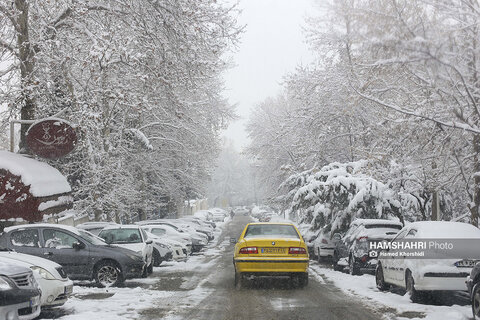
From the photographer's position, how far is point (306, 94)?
28906 mm

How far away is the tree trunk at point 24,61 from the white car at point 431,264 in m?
10.1

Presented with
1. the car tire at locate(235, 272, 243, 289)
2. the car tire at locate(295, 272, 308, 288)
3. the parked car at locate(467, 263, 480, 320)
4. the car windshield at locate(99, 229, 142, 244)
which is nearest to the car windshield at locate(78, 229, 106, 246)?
the car windshield at locate(99, 229, 142, 244)

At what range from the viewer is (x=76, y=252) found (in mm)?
13820

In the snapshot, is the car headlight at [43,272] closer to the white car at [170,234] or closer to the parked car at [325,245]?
the white car at [170,234]

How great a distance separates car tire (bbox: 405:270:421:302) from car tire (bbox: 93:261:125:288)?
6935mm

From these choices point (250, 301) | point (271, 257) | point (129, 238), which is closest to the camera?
point (250, 301)

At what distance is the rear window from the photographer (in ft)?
45.0

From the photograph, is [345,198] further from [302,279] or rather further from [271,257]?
[271,257]

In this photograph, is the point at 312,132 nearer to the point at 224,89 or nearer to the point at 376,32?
the point at 224,89

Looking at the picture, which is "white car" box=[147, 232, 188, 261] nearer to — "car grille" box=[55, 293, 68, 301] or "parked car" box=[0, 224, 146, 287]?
"parked car" box=[0, 224, 146, 287]

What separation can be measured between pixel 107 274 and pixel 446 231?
817 cm

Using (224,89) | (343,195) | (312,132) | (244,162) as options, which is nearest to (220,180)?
(244,162)

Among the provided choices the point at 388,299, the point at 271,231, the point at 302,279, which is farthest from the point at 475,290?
the point at 271,231

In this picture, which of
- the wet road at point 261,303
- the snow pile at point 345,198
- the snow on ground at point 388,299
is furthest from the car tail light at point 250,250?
the snow pile at point 345,198
